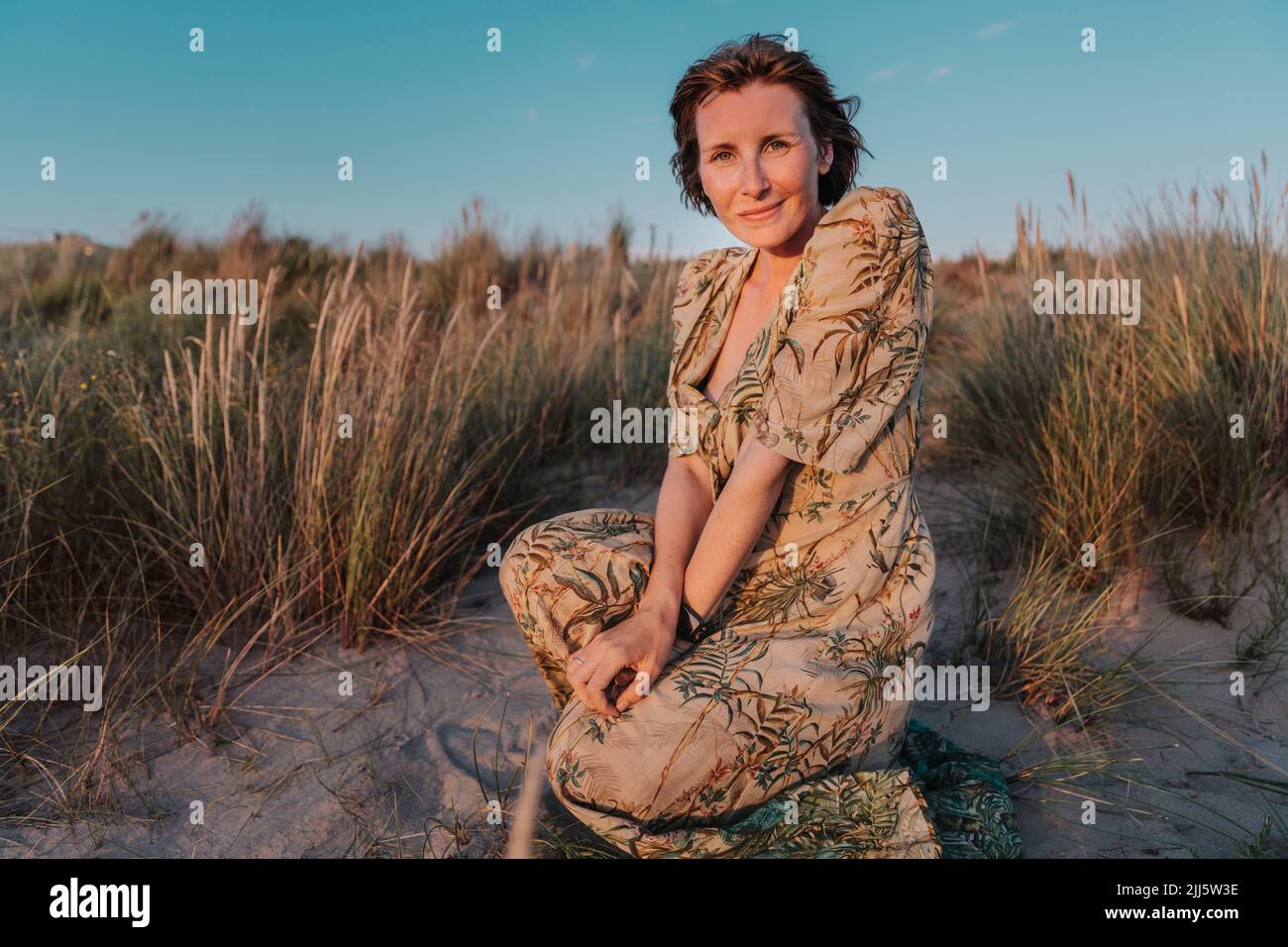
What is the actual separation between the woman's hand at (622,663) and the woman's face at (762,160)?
2.76 ft

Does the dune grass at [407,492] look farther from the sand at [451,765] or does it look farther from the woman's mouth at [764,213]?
the woman's mouth at [764,213]

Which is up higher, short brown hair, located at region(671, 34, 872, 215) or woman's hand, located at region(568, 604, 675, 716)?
short brown hair, located at region(671, 34, 872, 215)

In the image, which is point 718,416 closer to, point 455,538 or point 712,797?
point 712,797

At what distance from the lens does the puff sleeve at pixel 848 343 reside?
5.38 ft

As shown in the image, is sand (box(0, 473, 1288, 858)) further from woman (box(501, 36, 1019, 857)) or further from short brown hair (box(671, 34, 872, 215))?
short brown hair (box(671, 34, 872, 215))

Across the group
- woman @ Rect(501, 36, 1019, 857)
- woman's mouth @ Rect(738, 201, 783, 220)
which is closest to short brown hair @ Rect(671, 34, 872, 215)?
woman @ Rect(501, 36, 1019, 857)

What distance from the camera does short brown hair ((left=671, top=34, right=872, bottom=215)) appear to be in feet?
6.02

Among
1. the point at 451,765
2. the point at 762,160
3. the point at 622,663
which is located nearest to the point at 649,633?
the point at 622,663

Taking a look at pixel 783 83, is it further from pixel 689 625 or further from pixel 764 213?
pixel 689 625

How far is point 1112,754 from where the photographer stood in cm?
227

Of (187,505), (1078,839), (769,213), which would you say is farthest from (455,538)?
(1078,839)

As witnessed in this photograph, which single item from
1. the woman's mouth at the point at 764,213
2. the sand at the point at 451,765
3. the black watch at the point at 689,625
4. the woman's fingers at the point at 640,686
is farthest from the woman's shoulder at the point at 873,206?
the sand at the point at 451,765

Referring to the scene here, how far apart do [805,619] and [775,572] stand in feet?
0.38

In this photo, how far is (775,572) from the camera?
182 centimetres
